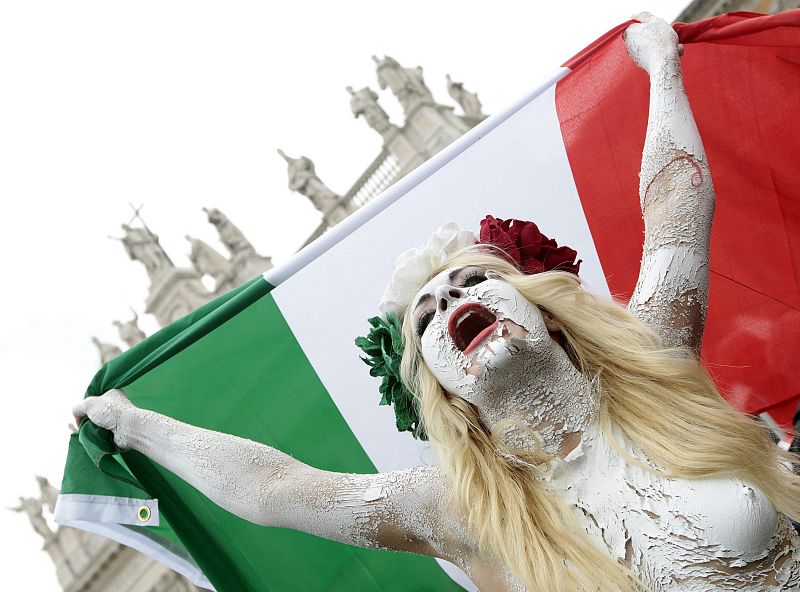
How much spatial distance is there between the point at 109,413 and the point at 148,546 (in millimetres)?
689

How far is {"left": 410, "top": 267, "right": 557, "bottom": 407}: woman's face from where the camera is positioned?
117 inches

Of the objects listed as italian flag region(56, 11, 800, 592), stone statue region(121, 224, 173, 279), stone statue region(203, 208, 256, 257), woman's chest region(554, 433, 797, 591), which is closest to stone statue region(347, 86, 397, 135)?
stone statue region(203, 208, 256, 257)

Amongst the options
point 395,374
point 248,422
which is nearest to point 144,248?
point 248,422

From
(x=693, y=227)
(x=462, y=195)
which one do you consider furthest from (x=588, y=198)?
(x=693, y=227)

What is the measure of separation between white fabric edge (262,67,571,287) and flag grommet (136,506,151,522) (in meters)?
1.22

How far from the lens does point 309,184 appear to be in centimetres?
1538

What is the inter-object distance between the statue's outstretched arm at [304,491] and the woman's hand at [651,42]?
1953 mm

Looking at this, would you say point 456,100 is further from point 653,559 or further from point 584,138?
point 653,559

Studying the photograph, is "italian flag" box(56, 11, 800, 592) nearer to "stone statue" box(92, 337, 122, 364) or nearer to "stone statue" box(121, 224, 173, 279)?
"stone statue" box(121, 224, 173, 279)

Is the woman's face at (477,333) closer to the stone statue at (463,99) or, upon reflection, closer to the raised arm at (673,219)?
the raised arm at (673,219)

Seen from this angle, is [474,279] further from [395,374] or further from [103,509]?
[103,509]

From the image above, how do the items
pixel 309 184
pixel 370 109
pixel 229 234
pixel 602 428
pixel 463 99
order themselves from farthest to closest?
pixel 229 234 → pixel 463 99 → pixel 309 184 → pixel 370 109 → pixel 602 428

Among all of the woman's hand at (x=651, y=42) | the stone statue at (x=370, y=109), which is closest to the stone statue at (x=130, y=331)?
the stone statue at (x=370, y=109)

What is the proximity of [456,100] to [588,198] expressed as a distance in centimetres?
1173
